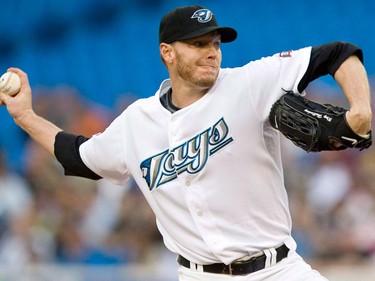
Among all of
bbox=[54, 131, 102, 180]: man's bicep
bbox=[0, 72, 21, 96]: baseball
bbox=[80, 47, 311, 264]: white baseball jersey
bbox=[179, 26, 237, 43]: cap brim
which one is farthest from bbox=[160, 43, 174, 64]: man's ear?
bbox=[0, 72, 21, 96]: baseball

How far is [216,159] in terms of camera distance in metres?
3.69

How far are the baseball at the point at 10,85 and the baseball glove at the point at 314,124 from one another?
145 cm

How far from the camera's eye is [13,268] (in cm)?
794

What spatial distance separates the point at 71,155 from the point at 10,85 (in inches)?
20.0

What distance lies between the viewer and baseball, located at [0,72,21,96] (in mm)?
4324

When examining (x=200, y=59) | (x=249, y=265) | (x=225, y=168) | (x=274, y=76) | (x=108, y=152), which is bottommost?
(x=249, y=265)

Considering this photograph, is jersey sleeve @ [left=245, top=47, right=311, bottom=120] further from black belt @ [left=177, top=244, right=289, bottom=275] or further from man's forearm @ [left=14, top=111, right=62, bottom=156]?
man's forearm @ [left=14, top=111, right=62, bottom=156]

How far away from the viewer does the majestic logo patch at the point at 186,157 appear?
12.1ft

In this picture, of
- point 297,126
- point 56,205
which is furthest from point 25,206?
point 297,126

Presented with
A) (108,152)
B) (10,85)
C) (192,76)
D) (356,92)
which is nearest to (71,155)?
(108,152)

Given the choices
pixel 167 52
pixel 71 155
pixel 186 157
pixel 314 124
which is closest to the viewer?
pixel 314 124

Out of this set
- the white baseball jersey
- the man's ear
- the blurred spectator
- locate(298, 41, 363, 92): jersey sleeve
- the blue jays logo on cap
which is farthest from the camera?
the blurred spectator

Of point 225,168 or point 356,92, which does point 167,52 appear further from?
point 356,92

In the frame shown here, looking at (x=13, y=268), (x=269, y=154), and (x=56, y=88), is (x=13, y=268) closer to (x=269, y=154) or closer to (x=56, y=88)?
(x=56, y=88)
